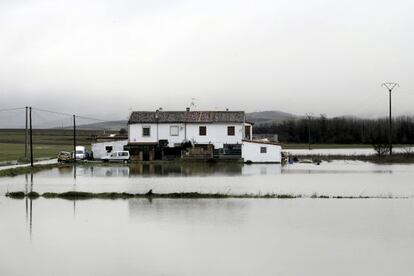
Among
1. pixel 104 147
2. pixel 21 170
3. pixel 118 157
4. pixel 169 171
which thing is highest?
pixel 104 147

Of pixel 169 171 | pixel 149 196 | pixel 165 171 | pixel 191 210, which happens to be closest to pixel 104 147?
pixel 165 171

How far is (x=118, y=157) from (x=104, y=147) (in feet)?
17.1

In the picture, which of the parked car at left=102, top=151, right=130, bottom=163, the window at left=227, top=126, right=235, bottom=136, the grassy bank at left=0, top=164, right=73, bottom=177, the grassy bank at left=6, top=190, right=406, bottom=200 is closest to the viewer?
the grassy bank at left=6, top=190, right=406, bottom=200

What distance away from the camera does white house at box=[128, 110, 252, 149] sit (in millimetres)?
57312

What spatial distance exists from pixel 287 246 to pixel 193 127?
143 feet

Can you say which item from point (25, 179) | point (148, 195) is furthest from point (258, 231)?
point (25, 179)

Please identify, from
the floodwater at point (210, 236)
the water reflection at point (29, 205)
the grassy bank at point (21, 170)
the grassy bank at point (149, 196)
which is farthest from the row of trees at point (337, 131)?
the floodwater at point (210, 236)

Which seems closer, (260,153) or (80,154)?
(260,153)

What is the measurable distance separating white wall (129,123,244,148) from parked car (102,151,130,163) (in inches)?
136

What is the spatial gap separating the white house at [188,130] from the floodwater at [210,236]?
101ft

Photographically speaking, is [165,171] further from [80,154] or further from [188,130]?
[80,154]

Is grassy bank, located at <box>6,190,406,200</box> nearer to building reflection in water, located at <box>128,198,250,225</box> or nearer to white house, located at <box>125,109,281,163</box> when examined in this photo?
building reflection in water, located at <box>128,198,250,225</box>

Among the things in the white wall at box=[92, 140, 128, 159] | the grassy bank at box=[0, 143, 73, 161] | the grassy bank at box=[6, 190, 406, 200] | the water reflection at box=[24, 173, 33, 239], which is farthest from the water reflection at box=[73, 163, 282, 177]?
the grassy bank at box=[0, 143, 73, 161]

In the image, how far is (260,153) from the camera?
178ft
